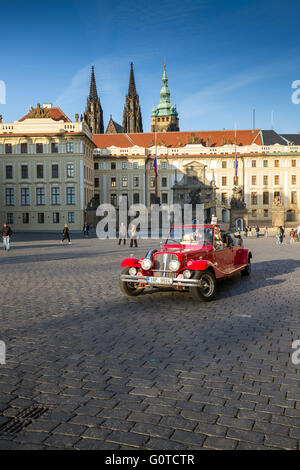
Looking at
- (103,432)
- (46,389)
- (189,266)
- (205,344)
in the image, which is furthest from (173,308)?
(103,432)

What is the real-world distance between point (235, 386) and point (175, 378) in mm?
659

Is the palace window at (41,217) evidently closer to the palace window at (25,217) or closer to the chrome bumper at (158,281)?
the palace window at (25,217)

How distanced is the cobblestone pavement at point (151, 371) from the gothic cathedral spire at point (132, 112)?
10132 centimetres

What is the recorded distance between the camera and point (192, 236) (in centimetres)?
1030

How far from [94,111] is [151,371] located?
101562 mm

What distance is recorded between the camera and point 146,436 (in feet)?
11.0

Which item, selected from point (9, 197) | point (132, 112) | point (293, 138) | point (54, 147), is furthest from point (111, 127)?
point (9, 197)

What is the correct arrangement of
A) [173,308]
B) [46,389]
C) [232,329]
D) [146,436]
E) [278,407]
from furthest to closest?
[173,308] → [232,329] → [46,389] → [278,407] → [146,436]

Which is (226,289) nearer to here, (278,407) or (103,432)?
(278,407)

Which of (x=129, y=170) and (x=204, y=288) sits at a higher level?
(x=129, y=170)

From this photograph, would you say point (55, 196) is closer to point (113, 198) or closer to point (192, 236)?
point (113, 198)

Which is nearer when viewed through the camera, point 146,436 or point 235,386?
point 146,436

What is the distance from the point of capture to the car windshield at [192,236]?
10.1 m

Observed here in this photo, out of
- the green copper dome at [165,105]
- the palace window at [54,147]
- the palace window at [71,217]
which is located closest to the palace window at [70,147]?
the palace window at [54,147]
